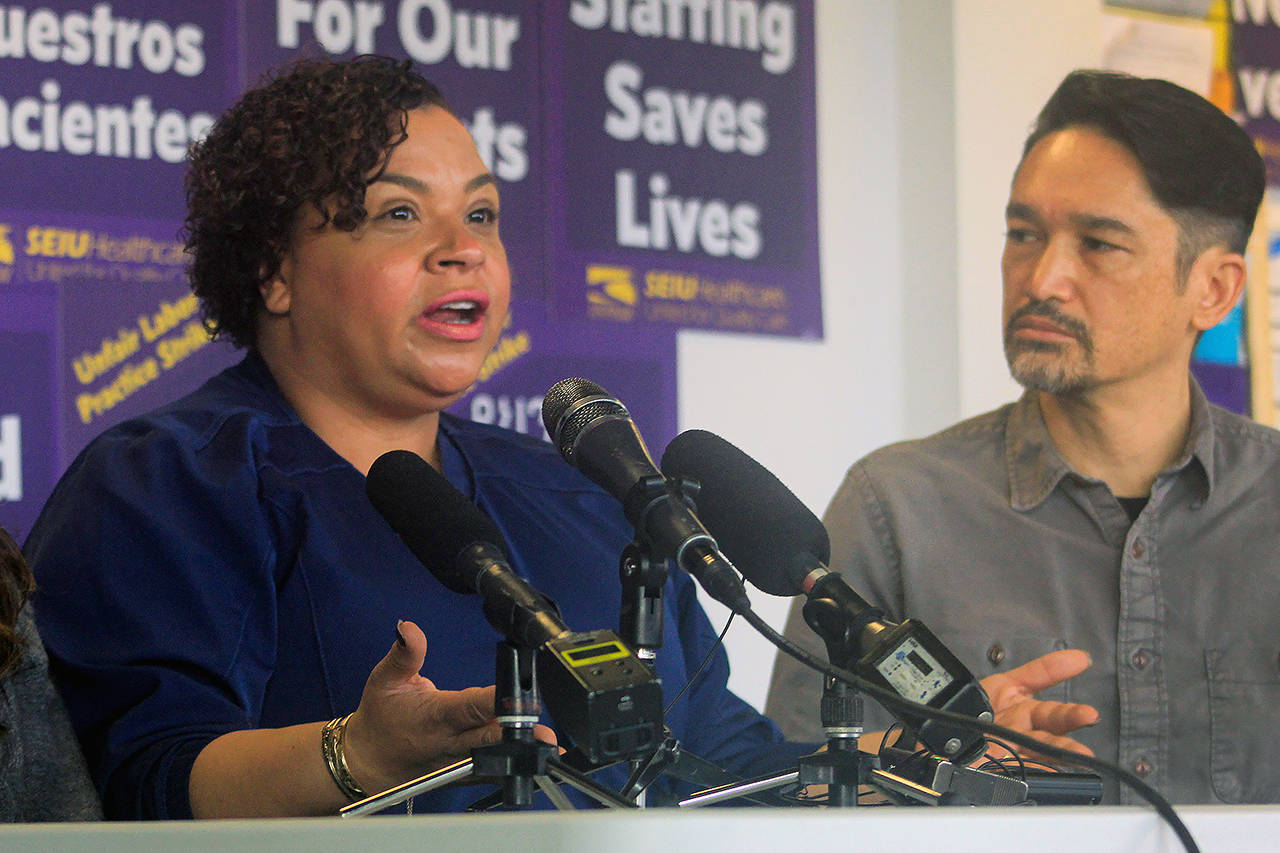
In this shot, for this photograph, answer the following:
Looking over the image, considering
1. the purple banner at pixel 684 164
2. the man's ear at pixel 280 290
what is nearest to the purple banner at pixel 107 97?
the purple banner at pixel 684 164

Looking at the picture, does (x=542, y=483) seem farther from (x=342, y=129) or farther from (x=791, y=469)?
(x=791, y=469)

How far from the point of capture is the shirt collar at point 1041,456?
2182 mm

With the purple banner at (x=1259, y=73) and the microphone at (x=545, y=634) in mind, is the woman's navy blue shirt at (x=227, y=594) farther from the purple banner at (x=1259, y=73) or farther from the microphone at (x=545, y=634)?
the purple banner at (x=1259, y=73)

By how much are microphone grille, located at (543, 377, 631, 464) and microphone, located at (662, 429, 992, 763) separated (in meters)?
0.09

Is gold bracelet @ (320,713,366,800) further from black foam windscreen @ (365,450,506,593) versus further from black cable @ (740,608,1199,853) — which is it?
black cable @ (740,608,1199,853)

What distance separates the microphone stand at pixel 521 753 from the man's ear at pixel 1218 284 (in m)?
1.70

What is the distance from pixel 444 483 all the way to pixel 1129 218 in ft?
4.86

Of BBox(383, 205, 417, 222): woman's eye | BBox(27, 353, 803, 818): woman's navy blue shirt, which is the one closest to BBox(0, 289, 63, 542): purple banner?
BBox(27, 353, 803, 818): woman's navy blue shirt

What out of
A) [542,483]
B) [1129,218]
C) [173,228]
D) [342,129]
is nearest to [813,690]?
[542,483]

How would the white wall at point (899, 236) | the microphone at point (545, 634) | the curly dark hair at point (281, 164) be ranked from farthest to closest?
the white wall at point (899, 236)
the curly dark hair at point (281, 164)
the microphone at point (545, 634)

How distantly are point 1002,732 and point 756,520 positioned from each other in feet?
0.81

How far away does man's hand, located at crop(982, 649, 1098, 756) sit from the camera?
141 cm

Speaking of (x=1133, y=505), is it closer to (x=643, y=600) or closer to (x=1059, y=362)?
(x=1059, y=362)

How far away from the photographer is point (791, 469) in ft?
10.0
